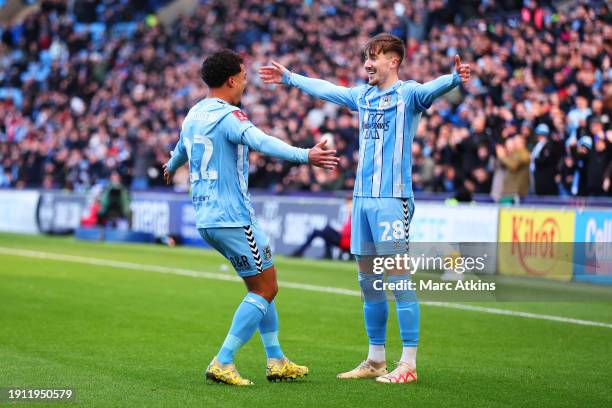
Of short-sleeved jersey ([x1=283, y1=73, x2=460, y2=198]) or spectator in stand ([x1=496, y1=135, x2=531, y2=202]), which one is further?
spectator in stand ([x1=496, y1=135, x2=531, y2=202])

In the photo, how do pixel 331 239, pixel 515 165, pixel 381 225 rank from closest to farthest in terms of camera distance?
pixel 381 225 < pixel 515 165 < pixel 331 239

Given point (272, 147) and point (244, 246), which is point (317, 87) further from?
point (244, 246)

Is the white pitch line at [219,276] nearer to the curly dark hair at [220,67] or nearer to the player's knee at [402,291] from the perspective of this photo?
the player's knee at [402,291]

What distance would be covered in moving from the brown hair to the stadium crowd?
11.2 meters

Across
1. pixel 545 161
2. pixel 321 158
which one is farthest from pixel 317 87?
pixel 545 161

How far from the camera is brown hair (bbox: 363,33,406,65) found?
788cm

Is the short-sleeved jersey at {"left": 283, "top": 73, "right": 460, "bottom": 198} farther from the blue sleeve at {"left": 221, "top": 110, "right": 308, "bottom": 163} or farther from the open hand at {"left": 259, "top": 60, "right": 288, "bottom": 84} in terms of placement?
the blue sleeve at {"left": 221, "top": 110, "right": 308, "bottom": 163}

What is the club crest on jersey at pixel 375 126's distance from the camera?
794 cm

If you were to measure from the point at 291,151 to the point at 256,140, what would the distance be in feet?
1.07

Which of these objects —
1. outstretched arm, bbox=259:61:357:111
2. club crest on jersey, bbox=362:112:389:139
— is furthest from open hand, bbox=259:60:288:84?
club crest on jersey, bbox=362:112:389:139

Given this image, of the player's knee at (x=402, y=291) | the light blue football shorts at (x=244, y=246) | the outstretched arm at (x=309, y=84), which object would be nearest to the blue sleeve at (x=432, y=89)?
the outstretched arm at (x=309, y=84)

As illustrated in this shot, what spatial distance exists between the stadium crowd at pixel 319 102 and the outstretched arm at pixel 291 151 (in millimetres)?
12150

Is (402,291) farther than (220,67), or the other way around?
(402,291)

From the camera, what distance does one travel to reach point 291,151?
7070mm
